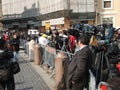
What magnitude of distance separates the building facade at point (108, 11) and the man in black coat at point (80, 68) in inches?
2068

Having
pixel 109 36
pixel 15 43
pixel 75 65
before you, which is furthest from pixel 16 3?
pixel 75 65

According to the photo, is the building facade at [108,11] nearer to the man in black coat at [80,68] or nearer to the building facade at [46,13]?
the building facade at [46,13]

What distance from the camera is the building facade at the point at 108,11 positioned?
61.2 metres

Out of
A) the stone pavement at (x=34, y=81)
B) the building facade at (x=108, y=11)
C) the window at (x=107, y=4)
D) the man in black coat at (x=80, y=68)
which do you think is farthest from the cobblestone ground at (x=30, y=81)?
the window at (x=107, y=4)

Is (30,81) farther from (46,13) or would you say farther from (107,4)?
(46,13)

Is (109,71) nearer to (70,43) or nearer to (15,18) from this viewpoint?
(70,43)

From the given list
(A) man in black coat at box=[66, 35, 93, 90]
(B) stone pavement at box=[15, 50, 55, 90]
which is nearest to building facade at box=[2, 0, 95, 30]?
(B) stone pavement at box=[15, 50, 55, 90]

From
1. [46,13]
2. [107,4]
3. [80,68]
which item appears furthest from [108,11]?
[80,68]

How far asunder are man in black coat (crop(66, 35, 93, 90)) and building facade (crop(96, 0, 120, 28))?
172ft

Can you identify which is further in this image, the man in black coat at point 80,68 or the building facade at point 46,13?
the building facade at point 46,13

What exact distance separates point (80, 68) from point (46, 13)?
65.6 meters

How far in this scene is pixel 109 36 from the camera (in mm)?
14969

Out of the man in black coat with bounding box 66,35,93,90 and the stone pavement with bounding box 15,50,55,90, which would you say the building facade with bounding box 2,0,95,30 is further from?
the man in black coat with bounding box 66,35,93,90

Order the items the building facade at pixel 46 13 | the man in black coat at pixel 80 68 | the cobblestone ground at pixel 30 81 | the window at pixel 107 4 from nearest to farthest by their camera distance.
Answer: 1. the man in black coat at pixel 80 68
2. the cobblestone ground at pixel 30 81
3. the building facade at pixel 46 13
4. the window at pixel 107 4
